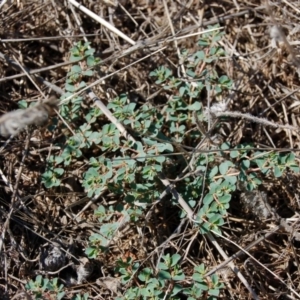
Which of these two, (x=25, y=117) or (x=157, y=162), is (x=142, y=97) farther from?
(x=25, y=117)

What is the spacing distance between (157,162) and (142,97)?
48 cm

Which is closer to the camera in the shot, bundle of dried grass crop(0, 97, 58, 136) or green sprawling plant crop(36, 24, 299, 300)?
bundle of dried grass crop(0, 97, 58, 136)

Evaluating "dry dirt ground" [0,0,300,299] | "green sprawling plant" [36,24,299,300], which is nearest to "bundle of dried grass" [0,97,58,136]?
"green sprawling plant" [36,24,299,300]

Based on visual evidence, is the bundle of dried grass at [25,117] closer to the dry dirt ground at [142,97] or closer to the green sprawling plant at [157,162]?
the green sprawling plant at [157,162]

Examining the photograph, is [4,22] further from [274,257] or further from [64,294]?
[274,257]

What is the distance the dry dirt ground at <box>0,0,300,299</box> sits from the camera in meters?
2.44

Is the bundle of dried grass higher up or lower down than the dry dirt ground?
higher up

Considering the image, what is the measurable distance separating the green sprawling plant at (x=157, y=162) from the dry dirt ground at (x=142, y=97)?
11 cm

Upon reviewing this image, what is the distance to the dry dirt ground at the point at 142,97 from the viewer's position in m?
2.44

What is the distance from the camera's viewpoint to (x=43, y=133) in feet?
8.77

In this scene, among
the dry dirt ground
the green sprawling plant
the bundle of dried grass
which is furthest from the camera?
the dry dirt ground

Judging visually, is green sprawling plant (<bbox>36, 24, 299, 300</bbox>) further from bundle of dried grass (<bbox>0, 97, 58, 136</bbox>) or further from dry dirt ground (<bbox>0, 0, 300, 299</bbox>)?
bundle of dried grass (<bbox>0, 97, 58, 136</bbox>)

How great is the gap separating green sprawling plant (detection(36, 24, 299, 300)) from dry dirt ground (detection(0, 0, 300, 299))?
11cm

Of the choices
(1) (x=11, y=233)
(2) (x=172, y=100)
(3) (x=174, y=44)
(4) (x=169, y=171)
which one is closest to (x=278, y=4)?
(3) (x=174, y=44)
